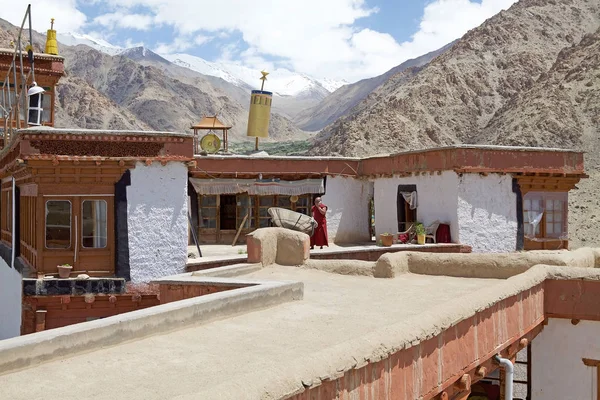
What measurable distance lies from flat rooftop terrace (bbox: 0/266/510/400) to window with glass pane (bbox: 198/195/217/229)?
494 inches

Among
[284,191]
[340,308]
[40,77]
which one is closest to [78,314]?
[340,308]

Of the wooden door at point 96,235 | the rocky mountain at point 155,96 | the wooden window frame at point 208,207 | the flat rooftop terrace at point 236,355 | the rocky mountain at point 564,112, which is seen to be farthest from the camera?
the rocky mountain at point 155,96

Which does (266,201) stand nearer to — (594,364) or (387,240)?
(387,240)

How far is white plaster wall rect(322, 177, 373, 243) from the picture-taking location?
72.3 feet

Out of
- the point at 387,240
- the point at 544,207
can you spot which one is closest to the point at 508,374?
the point at 387,240

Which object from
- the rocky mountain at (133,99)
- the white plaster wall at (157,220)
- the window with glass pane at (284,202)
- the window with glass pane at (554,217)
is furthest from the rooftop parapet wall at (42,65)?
the rocky mountain at (133,99)

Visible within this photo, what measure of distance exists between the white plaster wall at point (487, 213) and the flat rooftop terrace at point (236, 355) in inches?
375

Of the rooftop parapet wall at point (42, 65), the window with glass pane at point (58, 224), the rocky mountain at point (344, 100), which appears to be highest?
the rocky mountain at point (344, 100)

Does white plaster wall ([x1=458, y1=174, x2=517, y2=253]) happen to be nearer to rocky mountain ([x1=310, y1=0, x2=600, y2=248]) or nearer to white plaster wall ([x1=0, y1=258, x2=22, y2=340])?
white plaster wall ([x1=0, y1=258, x2=22, y2=340])

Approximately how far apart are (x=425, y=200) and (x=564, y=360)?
31.7 feet

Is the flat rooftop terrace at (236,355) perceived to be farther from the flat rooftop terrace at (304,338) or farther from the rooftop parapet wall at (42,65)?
the rooftop parapet wall at (42,65)

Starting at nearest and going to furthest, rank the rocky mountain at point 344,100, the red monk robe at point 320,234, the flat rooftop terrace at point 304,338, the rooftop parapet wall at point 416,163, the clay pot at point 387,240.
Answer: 1. the flat rooftop terrace at point 304,338
2. the red monk robe at point 320,234
3. the rooftop parapet wall at point 416,163
4. the clay pot at point 387,240
5. the rocky mountain at point 344,100

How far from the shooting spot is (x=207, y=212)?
70.3ft

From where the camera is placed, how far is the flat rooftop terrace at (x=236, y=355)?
4508mm
